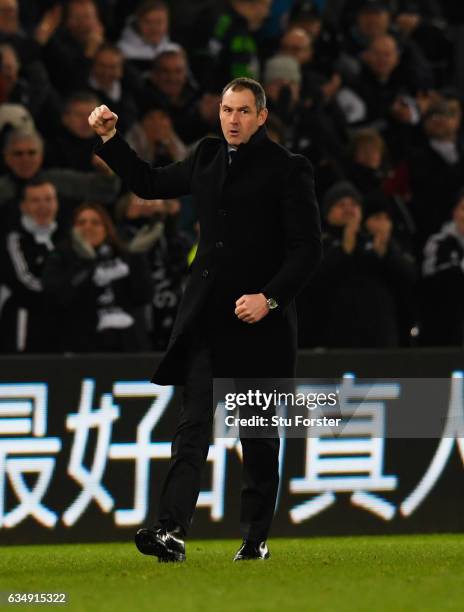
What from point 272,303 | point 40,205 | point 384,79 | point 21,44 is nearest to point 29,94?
point 21,44

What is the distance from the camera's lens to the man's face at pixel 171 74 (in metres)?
13.0

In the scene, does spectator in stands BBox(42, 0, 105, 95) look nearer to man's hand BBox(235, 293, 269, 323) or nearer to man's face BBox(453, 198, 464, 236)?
man's face BBox(453, 198, 464, 236)

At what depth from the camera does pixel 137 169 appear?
23.9 ft

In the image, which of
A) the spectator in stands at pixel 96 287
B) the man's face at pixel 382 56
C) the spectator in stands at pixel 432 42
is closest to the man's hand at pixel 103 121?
the spectator in stands at pixel 96 287

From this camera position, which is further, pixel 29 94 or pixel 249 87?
pixel 29 94

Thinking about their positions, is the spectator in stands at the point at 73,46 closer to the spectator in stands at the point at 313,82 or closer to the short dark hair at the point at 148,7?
the short dark hair at the point at 148,7

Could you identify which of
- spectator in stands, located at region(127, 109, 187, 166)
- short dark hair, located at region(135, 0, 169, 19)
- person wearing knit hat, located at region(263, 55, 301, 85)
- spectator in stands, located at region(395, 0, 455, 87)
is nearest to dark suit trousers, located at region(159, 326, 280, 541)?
spectator in stands, located at region(127, 109, 187, 166)

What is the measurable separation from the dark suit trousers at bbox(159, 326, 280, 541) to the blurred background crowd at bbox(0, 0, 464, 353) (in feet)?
10.2

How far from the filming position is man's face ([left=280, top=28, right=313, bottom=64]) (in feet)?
45.5

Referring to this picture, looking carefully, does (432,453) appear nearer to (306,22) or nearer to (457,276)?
(457,276)

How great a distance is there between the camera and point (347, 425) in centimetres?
996

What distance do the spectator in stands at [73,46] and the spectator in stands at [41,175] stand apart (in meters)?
1.42

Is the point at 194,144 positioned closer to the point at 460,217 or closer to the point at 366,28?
the point at 460,217

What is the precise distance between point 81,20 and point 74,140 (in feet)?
5.20
